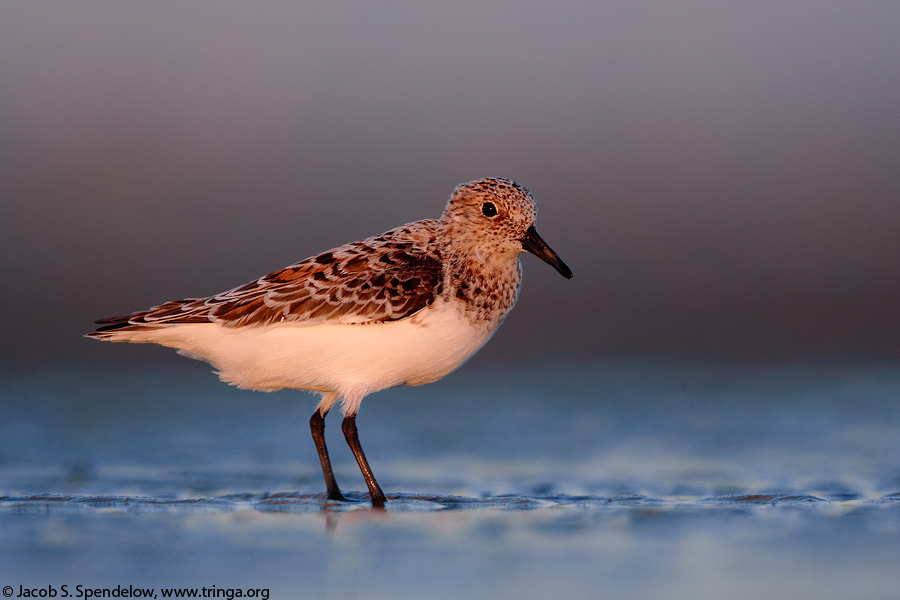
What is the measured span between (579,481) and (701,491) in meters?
0.80

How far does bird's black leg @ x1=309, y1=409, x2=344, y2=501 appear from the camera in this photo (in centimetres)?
688

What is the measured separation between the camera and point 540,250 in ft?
22.9

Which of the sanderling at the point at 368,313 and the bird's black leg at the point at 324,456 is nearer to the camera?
the sanderling at the point at 368,313

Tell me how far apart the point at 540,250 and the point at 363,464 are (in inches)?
66.3

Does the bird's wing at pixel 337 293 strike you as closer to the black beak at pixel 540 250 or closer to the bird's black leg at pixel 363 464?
the black beak at pixel 540 250

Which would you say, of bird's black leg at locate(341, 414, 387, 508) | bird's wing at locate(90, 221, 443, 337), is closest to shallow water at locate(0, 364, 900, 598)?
bird's black leg at locate(341, 414, 387, 508)

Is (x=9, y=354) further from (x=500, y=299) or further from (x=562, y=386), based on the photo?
(x=500, y=299)

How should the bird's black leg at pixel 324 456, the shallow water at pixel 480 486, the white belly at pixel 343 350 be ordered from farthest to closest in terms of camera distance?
the bird's black leg at pixel 324 456
the white belly at pixel 343 350
the shallow water at pixel 480 486

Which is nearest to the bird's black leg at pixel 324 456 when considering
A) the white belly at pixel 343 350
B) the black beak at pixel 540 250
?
the white belly at pixel 343 350

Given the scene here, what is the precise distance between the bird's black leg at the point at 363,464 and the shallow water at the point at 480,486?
4.4 inches

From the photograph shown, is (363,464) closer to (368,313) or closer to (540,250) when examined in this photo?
(368,313)

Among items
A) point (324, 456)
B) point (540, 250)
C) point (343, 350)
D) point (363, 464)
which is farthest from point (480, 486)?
point (540, 250)

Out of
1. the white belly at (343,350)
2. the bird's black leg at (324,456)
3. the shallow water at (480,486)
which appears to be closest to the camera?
the shallow water at (480,486)

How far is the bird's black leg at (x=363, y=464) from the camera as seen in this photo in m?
6.67
